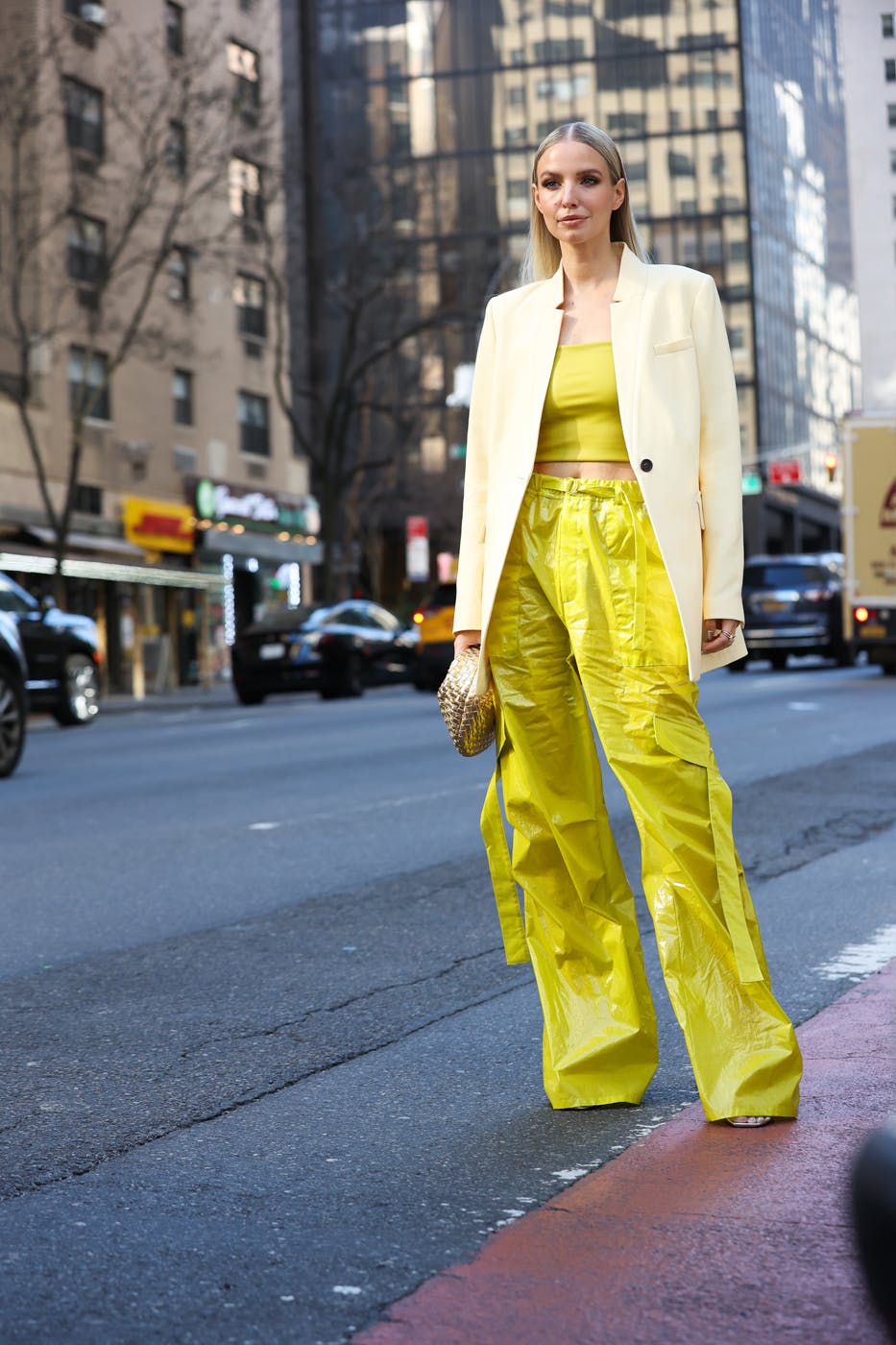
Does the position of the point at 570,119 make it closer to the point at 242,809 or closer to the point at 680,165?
the point at 680,165

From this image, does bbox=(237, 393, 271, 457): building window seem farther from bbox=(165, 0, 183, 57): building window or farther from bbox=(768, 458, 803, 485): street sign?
bbox=(768, 458, 803, 485): street sign

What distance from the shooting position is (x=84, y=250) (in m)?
34.3

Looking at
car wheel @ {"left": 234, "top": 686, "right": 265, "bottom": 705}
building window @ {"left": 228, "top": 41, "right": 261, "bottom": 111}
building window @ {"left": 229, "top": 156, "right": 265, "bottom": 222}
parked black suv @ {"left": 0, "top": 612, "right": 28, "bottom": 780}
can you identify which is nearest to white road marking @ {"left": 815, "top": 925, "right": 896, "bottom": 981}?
parked black suv @ {"left": 0, "top": 612, "right": 28, "bottom": 780}

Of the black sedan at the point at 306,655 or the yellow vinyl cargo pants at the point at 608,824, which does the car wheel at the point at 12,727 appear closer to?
the yellow vinyl cargo pants at the point at 608,824

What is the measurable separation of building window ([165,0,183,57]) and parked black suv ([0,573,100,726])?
21020 mm

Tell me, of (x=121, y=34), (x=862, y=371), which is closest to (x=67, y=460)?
(x=121, y=34)

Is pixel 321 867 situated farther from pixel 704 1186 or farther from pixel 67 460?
pixel 67 460

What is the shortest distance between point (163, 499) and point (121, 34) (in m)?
9.06

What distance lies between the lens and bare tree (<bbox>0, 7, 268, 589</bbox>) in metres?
30.5

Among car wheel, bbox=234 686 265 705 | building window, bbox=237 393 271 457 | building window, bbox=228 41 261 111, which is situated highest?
building window, bbox=228 41 261 111

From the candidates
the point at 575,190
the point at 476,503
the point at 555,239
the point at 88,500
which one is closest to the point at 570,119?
the point at 88,500

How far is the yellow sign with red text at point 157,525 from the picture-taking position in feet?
121

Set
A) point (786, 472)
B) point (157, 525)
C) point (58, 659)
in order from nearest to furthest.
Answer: point (58, 659) → point (157, 525) → point (786, 472)

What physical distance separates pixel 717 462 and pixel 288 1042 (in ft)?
6.09
